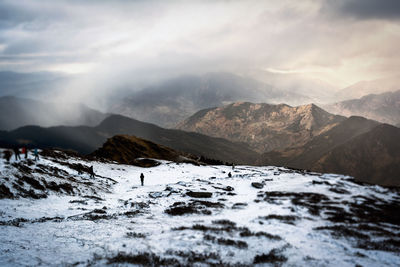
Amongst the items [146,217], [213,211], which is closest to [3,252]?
[146,217]

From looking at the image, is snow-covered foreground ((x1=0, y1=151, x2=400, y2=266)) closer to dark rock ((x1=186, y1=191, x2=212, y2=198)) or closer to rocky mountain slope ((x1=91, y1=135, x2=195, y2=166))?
dark rock ((x1=186, y1=191, x2=212, y2=198))

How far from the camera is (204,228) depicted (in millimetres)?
18859

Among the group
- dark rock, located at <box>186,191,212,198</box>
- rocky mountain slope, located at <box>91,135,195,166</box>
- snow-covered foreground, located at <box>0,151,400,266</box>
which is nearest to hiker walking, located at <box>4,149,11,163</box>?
snow-covered foreground, located at <box>0,151,400,266</box>

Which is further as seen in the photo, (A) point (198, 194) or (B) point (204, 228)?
(A) point (198, 194)

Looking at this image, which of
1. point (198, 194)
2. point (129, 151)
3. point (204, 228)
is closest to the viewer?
point (204, 228)

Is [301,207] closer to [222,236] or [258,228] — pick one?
[258,228]

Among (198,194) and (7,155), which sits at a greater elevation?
(7,155)

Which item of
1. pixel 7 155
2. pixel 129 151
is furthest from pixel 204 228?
pixel 129 151

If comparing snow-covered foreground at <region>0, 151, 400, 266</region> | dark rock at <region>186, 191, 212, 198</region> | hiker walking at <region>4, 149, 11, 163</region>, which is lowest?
dark rock at <region>186, 191, 212, 198</region>

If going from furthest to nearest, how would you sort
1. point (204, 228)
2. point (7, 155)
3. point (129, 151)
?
point (129, 151), point (7, 155), point (204, 228)

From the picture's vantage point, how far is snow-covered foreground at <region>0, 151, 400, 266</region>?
1348cm

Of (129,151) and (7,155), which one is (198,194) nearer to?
(7,155)

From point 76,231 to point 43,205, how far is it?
11.2 metres

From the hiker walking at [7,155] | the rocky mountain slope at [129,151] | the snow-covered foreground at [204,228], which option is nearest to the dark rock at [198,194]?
the snow-covered foreground at [204,228]
